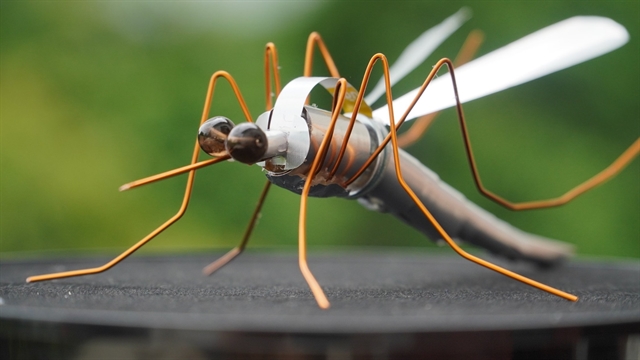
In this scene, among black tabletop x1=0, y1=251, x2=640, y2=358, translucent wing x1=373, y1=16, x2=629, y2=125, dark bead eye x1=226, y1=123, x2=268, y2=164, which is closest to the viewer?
black tabletop x1=0, y1=251, x2=640, y2=358

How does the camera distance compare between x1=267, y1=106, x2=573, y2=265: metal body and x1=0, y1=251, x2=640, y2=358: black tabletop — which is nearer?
x1=0, y1=251, x2=640, y2=358: black tabletop

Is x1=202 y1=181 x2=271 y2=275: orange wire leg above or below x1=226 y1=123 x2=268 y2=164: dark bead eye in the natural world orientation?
below

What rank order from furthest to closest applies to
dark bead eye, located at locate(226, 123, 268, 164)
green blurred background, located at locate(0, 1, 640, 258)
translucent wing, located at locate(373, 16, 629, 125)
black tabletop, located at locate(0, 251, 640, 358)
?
green blurred background, located at locate(0, 1, 640, 258), translucent wing, located at locate(373, 16, 629, 125), dark bead eye, located at locate(226, 123, 268, 164), black tabletop, located at locate(0, 251, 640, 358)

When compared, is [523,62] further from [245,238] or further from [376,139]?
[245,238]

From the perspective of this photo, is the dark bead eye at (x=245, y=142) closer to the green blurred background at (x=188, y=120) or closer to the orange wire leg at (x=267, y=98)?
the orange wire leg at (x=267, y=98)

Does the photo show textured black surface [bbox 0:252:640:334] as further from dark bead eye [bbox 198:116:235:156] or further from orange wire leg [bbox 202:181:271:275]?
dark bead eye [bbox 198:116:235:156]

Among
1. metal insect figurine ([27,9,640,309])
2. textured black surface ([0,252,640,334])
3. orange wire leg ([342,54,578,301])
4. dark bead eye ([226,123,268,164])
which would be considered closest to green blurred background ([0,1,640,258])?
textured black surface ([0,252,640,334])

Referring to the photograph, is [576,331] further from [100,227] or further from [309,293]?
[100,227]

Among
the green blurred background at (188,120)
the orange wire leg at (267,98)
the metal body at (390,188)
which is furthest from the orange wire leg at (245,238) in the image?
the green blurred background at (188,120)

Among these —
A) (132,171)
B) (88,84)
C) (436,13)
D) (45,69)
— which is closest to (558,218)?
(436,13)
